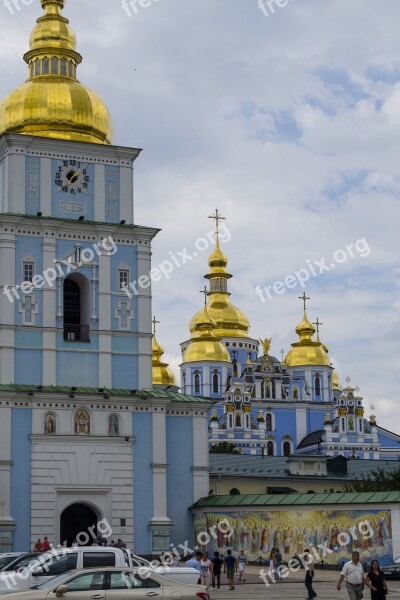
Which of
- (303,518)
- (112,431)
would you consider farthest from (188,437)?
(303,518)

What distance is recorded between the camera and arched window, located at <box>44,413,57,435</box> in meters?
34.0

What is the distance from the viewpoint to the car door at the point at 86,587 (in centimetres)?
1591

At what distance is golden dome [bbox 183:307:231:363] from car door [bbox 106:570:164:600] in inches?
2501

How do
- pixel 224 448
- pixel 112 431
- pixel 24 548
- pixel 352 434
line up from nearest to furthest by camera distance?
1. pixel 24 548
2. pixel 112 431
3. pixel 224 448
4. pixel 352 434

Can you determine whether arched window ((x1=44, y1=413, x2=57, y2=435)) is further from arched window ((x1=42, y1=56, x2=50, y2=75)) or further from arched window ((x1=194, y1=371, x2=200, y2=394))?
arched window ((x1=194, y1=371, x2=200, y2=394))

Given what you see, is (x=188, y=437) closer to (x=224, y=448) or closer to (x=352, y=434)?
(x=224, y=448)

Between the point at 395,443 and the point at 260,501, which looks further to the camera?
the point at 395,443

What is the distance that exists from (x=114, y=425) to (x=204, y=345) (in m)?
45.8

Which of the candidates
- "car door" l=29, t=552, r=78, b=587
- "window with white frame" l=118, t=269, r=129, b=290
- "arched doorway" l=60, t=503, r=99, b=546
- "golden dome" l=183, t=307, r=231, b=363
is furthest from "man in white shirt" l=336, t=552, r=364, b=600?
"golden dome" l=183, t=307, r=231, b=363

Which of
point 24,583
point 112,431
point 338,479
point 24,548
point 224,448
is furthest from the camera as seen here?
point 224,448

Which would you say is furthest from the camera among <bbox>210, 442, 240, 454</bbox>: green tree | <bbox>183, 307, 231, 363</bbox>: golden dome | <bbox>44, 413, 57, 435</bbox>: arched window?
<bbox>183, 307, 231, 363</bbox>: golden dome

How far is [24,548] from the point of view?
108 feet

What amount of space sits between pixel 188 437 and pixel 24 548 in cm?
630

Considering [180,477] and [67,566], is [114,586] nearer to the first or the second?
[67,566]
